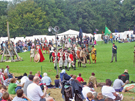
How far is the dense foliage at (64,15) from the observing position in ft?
187

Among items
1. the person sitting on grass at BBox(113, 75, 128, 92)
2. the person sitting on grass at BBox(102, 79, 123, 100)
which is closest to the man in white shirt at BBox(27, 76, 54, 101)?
the person sitting on grass at BBox(102, 79, 123, 100)

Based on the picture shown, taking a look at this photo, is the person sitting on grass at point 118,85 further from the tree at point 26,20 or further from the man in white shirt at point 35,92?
the tree at point 26,20

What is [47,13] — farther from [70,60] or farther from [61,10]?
[70,60]

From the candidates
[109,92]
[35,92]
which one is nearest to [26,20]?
[109,92]

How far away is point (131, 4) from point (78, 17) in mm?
19539

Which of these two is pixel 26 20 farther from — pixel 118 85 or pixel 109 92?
pixel 109 92

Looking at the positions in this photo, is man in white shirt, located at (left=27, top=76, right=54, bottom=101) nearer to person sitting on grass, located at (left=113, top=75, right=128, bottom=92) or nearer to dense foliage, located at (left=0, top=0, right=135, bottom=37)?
person sitting on grass, located at (left=113, top=75, right=128, bottom=92)

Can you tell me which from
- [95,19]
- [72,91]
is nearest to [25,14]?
[95,19]

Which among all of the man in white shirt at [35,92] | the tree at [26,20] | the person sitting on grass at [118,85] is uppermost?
the tree at [26,20]

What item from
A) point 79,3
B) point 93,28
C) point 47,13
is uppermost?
point 79,3

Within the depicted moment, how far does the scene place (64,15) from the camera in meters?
70.5

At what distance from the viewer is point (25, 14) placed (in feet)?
190

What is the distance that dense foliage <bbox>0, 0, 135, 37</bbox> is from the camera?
187ft

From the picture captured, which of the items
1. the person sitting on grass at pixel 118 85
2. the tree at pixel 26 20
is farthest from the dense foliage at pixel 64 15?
the person sitting on grass at pixel 118 85
